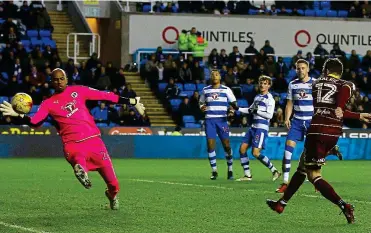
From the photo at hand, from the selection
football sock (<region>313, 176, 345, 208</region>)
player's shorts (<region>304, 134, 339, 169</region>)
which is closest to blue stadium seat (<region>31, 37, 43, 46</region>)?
player's shorts (<region>304, 134, 339, 169</region>)

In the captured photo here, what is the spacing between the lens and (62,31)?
38.0 m

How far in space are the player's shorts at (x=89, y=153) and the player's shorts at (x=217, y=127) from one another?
23.3 feet

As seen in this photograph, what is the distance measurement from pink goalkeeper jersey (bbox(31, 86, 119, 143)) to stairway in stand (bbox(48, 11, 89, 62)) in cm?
2367

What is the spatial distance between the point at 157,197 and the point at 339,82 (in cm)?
437

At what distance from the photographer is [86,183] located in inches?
485

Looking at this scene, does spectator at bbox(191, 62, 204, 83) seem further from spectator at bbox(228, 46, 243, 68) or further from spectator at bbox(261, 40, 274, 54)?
spectator at bbox(261, 40, 274, 54)

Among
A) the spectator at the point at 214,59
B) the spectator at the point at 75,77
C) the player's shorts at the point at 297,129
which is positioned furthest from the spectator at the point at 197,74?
the player's shorts at the point at 297,129

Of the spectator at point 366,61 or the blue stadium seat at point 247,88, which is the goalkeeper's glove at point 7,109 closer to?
the blue stadium seat at point 247,88

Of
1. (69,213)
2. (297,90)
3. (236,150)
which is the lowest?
(236,150)

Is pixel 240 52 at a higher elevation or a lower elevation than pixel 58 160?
higher

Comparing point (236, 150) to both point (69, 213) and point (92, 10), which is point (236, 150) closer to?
point (92, 10)

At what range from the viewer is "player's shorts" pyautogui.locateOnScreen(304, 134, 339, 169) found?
1180 cm

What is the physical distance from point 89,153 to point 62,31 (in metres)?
25.6

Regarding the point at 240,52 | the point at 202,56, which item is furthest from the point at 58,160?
the point at 240,52
